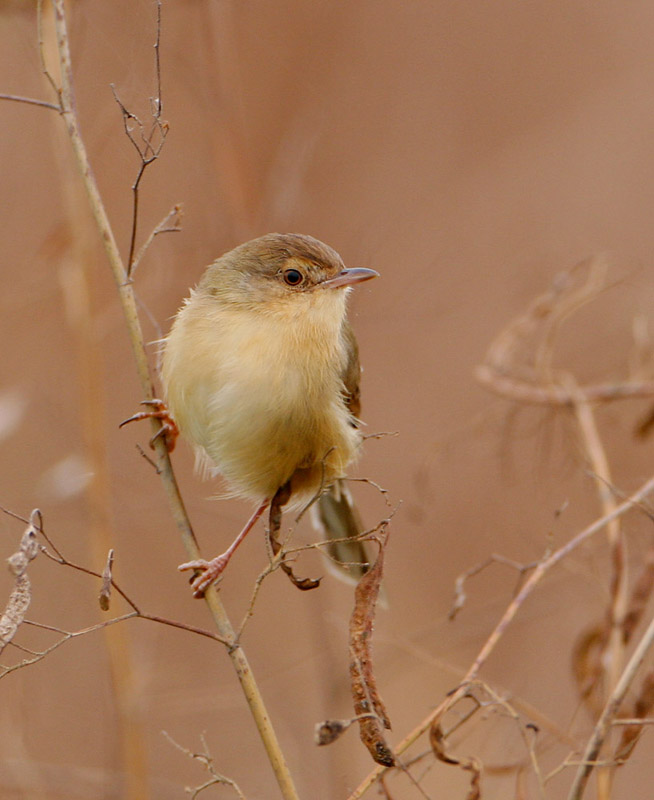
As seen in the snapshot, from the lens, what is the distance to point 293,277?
363 centimetres

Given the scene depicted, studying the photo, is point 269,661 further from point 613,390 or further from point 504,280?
point 504,280

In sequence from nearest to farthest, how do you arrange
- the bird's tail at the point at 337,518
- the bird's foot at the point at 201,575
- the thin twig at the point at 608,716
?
the thin twig at the point at 608,716 < the bird's foot at the point at 201,575 < the bird's tail at the point at 337,518

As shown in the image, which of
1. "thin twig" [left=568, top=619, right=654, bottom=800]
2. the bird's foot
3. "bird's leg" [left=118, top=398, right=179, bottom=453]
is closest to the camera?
"thin twig" [left=568, top=619, right=654, bottom=800]

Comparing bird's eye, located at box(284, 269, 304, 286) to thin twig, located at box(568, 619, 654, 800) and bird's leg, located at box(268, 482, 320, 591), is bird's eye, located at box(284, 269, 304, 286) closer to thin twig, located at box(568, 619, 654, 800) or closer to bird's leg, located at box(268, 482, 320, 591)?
bird's leg, located at box(268, 482, 320, 591)

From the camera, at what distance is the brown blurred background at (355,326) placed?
408 centimetres

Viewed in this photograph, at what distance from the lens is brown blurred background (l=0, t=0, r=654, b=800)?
4.08 meters

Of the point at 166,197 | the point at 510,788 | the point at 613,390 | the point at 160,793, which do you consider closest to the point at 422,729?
the point at 613,390

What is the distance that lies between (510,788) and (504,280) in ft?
15.2

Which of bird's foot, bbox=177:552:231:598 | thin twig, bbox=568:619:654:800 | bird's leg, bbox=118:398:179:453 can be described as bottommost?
thin twig, bbox=568:619:654:800

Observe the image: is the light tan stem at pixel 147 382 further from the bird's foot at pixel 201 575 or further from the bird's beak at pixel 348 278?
the bird's beak at pixel 348 278

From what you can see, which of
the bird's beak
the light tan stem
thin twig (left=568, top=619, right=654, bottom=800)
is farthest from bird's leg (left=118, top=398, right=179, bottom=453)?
thin twig (left=568, top=619, right=654, bottom=800)

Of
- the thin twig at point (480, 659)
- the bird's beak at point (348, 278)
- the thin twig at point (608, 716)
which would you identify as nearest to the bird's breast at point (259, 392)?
the bird's beak at point (348, 278)

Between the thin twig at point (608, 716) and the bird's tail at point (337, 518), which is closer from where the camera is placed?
the thin twig at point (608, 716)

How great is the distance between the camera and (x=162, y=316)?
20.1ft
